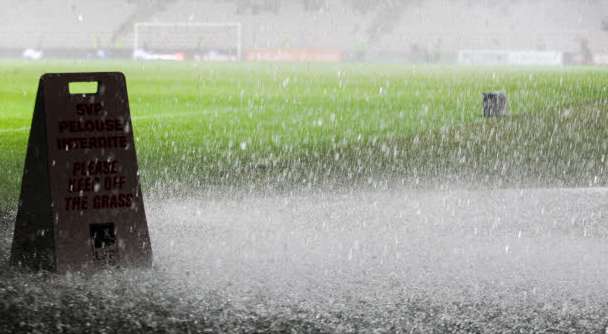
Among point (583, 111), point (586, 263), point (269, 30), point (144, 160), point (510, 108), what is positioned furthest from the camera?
point (269, 30)

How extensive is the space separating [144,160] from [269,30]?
2872 inches

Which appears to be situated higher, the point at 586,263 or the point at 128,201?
the point at 128,201

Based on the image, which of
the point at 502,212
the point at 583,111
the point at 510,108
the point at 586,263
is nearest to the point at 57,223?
the point at 586,263

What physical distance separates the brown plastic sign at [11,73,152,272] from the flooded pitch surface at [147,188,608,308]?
1.39 ft

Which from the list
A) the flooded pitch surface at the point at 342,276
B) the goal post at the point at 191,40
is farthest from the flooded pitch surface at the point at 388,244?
the goal post at the point at 191,40

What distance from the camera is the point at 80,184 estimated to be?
20.7ft

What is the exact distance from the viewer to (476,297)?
5.88 m

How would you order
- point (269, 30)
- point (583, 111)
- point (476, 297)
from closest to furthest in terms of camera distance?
point (476, 297) → point (583, 111) → point (269, 30)

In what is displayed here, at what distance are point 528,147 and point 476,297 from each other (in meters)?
11.0

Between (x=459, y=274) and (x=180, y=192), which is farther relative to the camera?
(x=180, y=192)

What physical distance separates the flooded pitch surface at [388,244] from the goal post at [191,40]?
7554 cm

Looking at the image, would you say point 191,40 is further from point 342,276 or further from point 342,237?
point 342,276

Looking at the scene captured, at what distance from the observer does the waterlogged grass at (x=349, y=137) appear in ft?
42.6

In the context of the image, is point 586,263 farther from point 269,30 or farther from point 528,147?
point 269,30
